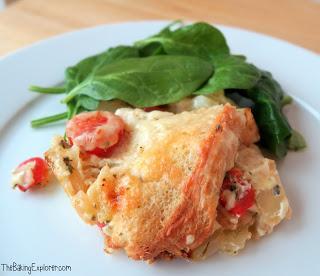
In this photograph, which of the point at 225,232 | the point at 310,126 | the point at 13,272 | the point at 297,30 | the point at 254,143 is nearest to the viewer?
the point at 13,272

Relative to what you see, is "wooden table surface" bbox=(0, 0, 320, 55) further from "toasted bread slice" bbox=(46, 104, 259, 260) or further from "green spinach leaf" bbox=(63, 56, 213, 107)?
"toasted bread slice" bbox=(46, 104, 259, 260)

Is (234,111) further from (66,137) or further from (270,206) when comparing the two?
(66,137)

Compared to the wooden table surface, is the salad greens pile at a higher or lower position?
higher

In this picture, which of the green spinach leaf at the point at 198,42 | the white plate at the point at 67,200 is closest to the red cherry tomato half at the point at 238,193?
the white plate at the point at 67,200

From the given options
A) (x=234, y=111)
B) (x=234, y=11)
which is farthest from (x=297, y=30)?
(x=234, y=111)

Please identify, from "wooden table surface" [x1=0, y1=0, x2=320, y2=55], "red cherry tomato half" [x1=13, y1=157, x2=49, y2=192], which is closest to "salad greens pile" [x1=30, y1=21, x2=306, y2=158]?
"red cherry tomato half" [x1=13, y1=157, x2=49, y2=192]

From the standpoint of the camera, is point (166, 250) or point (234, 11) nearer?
point (166, 250)
